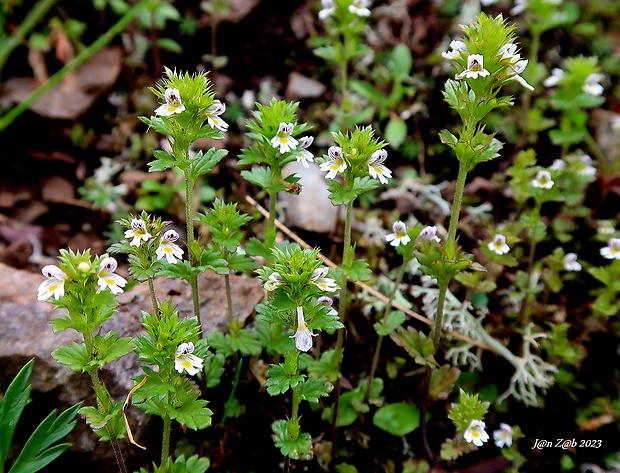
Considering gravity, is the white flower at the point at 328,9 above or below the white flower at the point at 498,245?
above

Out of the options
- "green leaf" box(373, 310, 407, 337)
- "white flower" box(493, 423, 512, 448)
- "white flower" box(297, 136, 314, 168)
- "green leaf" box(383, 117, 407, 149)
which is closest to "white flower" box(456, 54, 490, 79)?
"white flower" box(297, 136, 314, 168)

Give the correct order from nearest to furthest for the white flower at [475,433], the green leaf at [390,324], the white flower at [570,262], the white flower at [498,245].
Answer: the white flower at [475,433] → the green leaf at [390,324] → the white flower at [498,245] → the white flower at [570,262]

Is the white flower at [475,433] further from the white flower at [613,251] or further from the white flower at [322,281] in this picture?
the white flower at [613,251]

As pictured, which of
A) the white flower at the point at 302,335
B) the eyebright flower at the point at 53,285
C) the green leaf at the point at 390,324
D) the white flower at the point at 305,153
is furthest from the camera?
the green leaf at the point at 390,324

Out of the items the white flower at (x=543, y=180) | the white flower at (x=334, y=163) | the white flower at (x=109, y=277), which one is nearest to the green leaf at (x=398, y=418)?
the white flower at (x=334, y=163)

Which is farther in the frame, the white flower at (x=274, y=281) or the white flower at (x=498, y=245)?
the white flower at (x=498, y=245)

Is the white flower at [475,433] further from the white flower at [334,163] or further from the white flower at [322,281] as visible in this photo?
the white flower at [334,163]

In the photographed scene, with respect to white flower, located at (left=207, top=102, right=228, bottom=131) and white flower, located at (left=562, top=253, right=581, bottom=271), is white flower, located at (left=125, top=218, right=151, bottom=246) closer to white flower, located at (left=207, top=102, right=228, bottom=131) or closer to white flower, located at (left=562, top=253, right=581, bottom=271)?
white flower, located at (left=207, top=102, right=228, bottom=131)

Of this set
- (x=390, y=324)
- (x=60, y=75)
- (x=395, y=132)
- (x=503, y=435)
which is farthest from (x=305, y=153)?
(x=60, y=75)

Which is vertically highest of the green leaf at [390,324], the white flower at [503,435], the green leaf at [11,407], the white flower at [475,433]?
the green leaf at [390,324]
